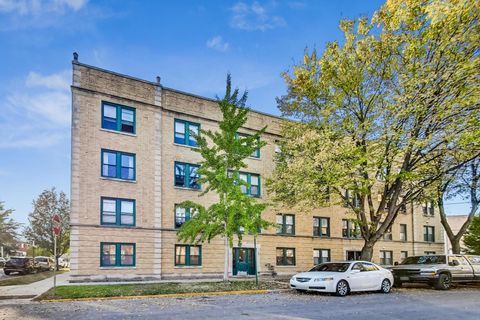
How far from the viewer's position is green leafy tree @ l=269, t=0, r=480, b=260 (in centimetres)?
1820

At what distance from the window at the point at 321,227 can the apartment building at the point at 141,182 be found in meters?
3.62

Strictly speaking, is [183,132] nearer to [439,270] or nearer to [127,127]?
[127,127]

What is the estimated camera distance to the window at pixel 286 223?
1278 inches

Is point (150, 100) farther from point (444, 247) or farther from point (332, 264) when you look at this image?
point (444, 247)

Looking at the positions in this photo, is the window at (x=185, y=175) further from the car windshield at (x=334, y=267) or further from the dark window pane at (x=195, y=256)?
the car windshield at (x=334, y=267)

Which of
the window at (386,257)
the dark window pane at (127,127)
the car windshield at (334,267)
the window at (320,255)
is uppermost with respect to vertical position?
the dark window pane at (127,127)

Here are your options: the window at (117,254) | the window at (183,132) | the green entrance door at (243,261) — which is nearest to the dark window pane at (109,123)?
the window at (183,132)

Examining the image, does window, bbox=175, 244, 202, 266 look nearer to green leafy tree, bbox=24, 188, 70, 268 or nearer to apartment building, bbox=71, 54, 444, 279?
apartment building, bbox=71, 54, 444, 279

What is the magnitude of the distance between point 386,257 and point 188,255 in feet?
66.4

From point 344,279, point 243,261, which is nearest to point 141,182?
point 243,261

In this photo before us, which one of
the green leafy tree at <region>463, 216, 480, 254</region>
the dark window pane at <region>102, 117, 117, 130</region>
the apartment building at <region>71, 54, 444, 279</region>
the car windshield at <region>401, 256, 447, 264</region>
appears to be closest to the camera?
the car windshield at <region>401, 256, 447, 264</region>

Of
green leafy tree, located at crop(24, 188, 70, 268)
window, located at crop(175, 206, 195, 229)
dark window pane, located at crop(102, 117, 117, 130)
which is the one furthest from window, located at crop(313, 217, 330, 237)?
green leafy tree, located at crop(24, 188, 70, 268)

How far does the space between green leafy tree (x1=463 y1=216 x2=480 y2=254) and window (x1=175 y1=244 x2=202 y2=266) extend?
26026 millimetres

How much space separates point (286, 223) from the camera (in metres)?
32.8
